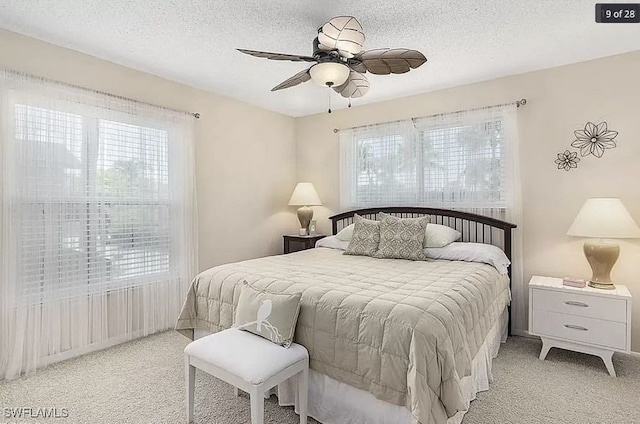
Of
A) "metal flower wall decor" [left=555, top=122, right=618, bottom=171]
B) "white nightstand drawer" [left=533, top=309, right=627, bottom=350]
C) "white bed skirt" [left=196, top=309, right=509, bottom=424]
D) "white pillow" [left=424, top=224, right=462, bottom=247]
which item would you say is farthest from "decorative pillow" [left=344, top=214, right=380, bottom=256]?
"metal flower wall decor" [left=555, top=122, right=618, bottom=171]

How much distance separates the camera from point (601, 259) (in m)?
2.68

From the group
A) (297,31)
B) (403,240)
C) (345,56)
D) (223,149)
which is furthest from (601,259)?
Result: (223,149)

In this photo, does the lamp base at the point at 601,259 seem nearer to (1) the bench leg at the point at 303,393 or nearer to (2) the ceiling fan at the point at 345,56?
(2) the ceiling fan at the point at 345,56

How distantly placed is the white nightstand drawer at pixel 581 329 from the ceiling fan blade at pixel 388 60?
2213 mm

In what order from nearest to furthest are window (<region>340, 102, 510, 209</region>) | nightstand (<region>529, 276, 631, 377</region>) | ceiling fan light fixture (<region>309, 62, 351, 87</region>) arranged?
1. ceiling fan light fixture (<region>309, 62, 351, 87</region>)
2. nightstand (<region>529, 276, 631, 377</region>)
3. window (<region>340, 102, 510, 209</region>)

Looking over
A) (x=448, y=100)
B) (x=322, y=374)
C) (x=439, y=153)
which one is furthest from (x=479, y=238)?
(x=322, y=374)

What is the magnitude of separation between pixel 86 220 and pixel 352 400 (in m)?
2.53

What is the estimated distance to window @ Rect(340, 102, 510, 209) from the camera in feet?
11.4

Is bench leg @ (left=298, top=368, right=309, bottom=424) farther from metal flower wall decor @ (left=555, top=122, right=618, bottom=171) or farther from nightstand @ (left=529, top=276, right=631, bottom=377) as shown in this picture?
metal flower wall decor @ (left=555, top=122, right=618, bottom=171)

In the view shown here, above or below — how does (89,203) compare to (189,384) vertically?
above

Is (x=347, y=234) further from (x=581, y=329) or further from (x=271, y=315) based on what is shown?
(x=581, y=329)

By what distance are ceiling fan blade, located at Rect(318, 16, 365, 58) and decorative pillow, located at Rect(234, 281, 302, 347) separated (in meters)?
1.51

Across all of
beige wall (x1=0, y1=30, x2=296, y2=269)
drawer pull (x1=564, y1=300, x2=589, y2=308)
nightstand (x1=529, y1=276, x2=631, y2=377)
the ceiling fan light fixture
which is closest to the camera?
the ceiling fan light fixture

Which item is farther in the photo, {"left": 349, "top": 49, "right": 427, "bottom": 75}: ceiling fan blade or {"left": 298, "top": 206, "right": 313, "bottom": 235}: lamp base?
{"left": 298, "top": 206, "right": 313, "bottom": 235}: lamp base
